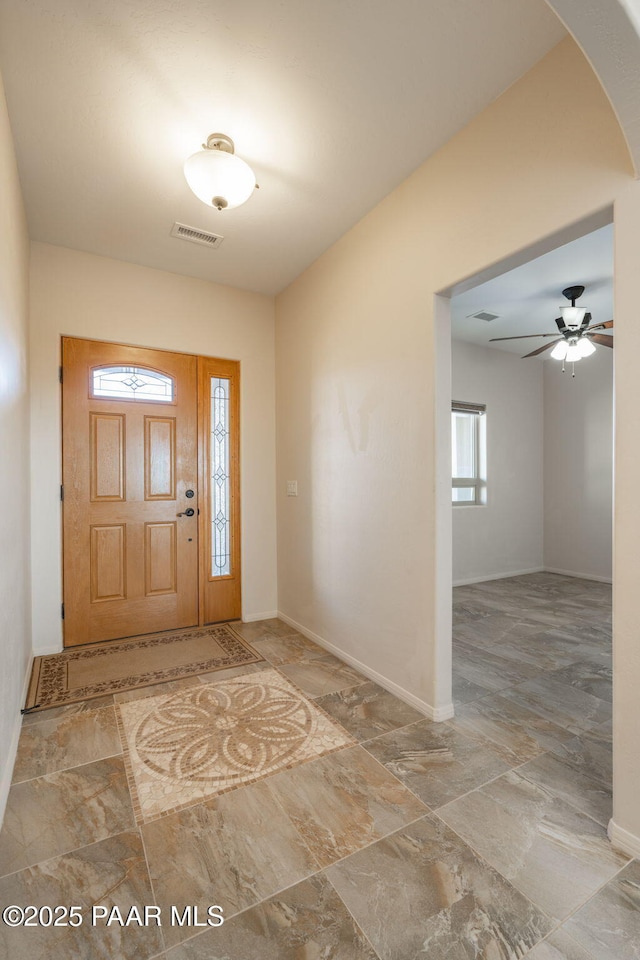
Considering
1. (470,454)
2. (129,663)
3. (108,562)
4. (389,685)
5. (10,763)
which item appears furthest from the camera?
(470,454)

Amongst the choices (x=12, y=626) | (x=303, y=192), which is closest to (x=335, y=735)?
(x=12, y=626)

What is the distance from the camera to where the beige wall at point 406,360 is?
1582 mm

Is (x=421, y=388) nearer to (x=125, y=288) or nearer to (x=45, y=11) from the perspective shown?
(x=45, y=11)

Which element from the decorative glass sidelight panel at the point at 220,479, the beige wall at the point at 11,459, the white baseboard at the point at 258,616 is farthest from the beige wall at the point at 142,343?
the beige wall at the point at 11,459

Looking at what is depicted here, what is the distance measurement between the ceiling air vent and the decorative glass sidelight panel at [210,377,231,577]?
109 cm

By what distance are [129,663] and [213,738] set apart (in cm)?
119

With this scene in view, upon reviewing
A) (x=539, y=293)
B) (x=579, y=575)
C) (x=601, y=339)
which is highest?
(x=539, y=293)

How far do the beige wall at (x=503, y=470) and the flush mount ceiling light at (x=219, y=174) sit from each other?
3.70 m

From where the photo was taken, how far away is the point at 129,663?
9.87 feet

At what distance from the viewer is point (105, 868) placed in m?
1.42

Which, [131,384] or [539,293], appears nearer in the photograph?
[131,384]

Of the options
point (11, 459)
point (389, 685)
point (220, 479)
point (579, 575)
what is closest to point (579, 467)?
point (579, 575)

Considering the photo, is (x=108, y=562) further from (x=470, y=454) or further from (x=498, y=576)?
(x=498, y=576)

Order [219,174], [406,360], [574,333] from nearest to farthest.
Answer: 1. [219,174]
2. [406,360]
3. [574,333]
